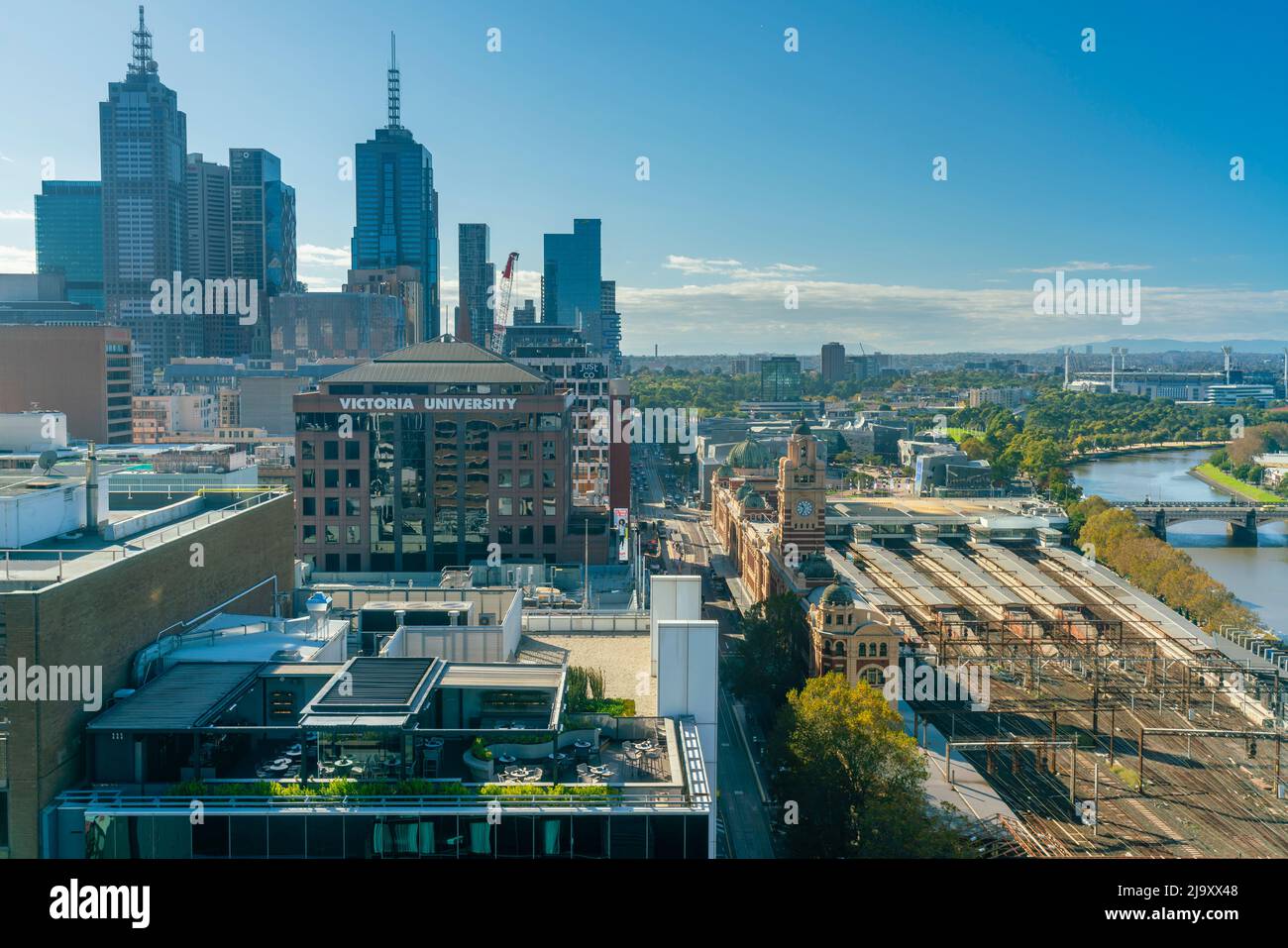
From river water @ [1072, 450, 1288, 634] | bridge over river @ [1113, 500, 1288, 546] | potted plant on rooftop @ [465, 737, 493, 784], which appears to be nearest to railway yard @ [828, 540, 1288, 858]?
river water @ [1072, 450, 1288, 634]

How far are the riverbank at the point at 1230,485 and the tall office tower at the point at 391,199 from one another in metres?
111

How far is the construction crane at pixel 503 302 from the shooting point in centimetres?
10474

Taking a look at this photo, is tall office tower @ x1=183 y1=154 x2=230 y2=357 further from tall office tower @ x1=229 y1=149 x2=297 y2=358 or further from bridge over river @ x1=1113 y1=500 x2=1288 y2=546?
bridge over river @ x1=1113 y1=500 x2=1288 y2=546

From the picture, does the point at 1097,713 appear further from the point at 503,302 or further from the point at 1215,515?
the point at 503,302

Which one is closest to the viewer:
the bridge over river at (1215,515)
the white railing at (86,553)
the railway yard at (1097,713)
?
the white railing at (86,553)

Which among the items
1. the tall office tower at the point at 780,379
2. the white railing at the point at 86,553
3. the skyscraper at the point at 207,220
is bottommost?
the white railing at the point at 86,553

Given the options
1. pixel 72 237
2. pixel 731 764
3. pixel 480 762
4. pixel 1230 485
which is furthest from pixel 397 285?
pixel 480 762

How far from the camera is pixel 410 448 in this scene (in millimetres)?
42875

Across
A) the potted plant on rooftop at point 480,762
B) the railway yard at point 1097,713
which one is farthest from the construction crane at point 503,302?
the potted plant on rooftop at point 480,762

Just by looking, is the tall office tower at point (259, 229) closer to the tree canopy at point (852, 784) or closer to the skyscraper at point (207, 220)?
the skyscraper at point (207, 220)

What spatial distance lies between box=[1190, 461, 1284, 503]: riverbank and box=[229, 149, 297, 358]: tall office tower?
112813mm

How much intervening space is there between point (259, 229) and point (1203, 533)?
425 ft
